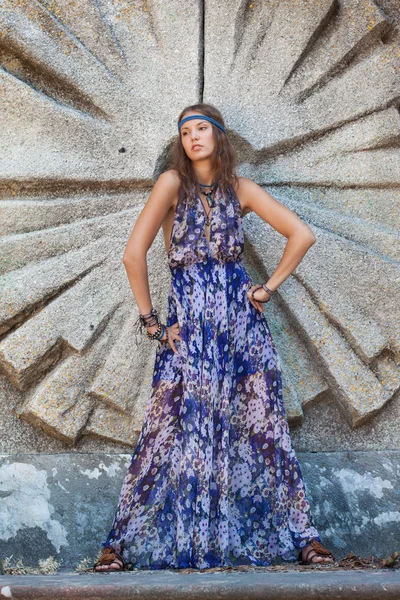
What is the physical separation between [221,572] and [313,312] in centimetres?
112

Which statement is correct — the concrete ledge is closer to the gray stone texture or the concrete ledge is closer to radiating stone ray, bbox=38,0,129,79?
Answer: the gray stone texture

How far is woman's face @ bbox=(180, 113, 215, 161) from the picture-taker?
2873mm

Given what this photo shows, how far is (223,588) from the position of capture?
6.84ft

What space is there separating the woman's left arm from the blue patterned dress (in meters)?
0.07

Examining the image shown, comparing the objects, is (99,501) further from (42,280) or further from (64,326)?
(42,280)

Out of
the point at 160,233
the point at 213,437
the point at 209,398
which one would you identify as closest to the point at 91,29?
the point at 160,233

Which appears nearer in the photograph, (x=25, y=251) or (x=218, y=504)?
(x=218, y=504)

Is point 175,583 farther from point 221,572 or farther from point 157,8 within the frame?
point 157,8

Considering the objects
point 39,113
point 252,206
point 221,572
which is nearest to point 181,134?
point 252,206

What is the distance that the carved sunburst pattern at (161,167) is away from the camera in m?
3.07

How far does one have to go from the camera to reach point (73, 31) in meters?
3.26

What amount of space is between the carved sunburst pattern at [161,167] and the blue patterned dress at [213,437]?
0.33 metres

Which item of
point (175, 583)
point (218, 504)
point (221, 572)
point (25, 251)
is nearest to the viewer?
point (175, 583)

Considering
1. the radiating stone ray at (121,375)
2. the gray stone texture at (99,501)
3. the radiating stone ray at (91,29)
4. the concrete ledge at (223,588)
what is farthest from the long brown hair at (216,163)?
the concrete ledge at (223,588)
